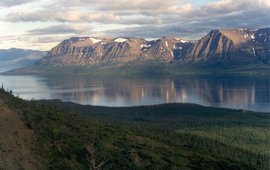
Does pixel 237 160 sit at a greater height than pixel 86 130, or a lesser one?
lesser

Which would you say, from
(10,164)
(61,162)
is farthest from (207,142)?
(10,164)

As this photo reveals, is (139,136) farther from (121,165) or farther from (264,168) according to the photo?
(264,168)

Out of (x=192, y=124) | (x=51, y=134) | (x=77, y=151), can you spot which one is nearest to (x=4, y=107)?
(x=51, y=134)

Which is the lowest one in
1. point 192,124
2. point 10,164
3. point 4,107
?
point 192,124

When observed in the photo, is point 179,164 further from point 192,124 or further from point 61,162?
point 192,124

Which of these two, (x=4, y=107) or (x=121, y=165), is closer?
(x=121, y=165)

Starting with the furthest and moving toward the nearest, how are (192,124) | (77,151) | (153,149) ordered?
(192,124), (153,149), (77,151)

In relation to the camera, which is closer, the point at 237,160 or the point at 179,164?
the point at 179,164

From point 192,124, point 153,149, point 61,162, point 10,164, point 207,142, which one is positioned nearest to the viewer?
point 10,164

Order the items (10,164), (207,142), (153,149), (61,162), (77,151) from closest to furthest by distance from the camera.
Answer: (10,164) → (61,162) → (77,151) → (153,149) → (207,142)
